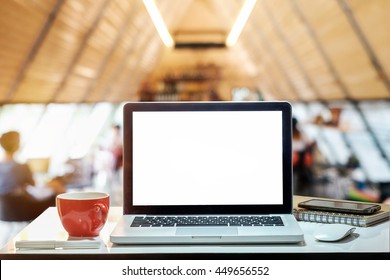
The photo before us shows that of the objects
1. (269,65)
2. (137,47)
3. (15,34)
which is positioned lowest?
(15,34)

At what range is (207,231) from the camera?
4.62ft

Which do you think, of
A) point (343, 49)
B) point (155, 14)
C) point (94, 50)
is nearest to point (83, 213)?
point (155, 14)

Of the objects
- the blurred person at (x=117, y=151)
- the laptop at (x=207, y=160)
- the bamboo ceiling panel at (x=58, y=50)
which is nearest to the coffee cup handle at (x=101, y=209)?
the laptop at (x=207, y=160)

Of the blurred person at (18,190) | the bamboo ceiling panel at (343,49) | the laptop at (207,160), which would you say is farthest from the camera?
the bamboo ceiling panel at (343,49)

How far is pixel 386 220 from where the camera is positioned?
1670mm

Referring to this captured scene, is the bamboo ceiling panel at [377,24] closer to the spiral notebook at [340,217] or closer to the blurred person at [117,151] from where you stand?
the blurred person at [117,151]

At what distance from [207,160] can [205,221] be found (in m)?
0.18

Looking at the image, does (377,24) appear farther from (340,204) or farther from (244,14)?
(340,204)

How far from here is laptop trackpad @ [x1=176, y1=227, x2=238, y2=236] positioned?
1371mm

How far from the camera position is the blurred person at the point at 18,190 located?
4.62 metres

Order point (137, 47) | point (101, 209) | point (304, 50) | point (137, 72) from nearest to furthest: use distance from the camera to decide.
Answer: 1. point (101, 209)
2. point (304, 50)
3. point (137, 47)
4. point (137, 72)

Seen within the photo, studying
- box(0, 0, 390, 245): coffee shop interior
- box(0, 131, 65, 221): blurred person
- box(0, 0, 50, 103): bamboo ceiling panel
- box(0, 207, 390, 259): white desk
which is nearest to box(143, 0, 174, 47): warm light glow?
box(0, 0, 390, 245): coffee shop interior

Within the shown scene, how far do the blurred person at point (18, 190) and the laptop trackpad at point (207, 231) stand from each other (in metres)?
3.30

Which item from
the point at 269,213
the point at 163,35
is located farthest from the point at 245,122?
the point at 163,35
